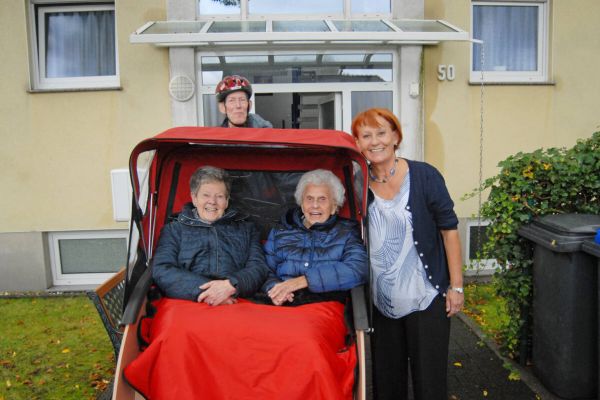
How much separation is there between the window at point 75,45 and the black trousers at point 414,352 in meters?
4.77

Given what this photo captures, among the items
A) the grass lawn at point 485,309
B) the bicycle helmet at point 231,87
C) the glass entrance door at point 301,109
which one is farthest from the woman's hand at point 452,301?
the glass entrance door at point 301,109

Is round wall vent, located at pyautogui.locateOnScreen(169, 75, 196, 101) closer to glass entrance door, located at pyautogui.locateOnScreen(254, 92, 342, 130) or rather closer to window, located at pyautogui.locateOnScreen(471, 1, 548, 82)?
glass entrance door, located at pyautogui.locateOnScreen(254, 92, 342, 130)

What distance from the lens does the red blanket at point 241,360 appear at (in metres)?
2.16

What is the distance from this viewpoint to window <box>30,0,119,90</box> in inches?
237

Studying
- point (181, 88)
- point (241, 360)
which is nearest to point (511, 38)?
→ point (181, 88)

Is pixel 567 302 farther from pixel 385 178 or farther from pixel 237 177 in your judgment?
pixel 237 177

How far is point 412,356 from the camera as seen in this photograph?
104 inches

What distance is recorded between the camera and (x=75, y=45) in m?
6.07

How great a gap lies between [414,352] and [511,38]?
5.06 metres

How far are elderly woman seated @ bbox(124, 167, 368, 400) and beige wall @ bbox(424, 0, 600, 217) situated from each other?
3.51 meters

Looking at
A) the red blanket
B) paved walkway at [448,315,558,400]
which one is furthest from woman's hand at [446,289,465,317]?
paved walkway at [448,315,558,400]

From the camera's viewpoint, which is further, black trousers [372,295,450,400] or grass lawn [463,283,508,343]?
grass lawn [463,283,508,343]

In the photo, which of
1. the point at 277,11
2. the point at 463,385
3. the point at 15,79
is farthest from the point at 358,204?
the point at 15,79

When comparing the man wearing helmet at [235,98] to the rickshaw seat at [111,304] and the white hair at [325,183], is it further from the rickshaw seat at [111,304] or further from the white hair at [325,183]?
the rickshaw seat at [111,304]
